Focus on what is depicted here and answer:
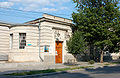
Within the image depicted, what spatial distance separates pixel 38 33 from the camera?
19.6m

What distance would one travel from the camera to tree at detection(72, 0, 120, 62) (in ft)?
64.4

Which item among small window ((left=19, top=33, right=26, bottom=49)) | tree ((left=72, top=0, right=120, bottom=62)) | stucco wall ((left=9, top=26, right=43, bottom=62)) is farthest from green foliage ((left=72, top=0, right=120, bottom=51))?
small window ((left=19, top=33, right=26, bottom=49))

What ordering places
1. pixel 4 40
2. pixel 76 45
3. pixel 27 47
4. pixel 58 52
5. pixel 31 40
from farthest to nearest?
pixel 58 52 < pixel 4 40 < pixel 31 40 < pixel 27 47 < pixel 76 45

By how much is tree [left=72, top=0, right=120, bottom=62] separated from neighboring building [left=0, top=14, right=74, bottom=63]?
146 inches

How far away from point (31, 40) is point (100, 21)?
8930 millimetres

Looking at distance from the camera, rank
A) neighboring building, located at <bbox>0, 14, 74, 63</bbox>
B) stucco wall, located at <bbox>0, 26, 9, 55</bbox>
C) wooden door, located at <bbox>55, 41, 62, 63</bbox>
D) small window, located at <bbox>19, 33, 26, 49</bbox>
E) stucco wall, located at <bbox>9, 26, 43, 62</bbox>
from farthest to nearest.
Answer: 1. wooden door, located at <bbox>55, 41, 62, 63</bbox>
2. stucco wall, located at <bbox>0, 26, 9, 55</bbox>
3. small window, located at <bbox>19, 33, 26, 49</bbox>
4. neighboring building, located at <bbox>0, 14, 74, 63</bbox>
5. stucco wall, located at <bbox>9, 26, 43, 62</bbox>

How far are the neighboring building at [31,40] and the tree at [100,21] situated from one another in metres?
3.71

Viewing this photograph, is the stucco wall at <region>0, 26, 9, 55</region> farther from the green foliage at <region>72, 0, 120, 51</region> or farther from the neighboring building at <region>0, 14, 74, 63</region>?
the green foliage at <region>72, 0, 120, 51</region>

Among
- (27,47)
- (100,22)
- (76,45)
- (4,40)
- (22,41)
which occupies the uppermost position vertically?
(100,22)

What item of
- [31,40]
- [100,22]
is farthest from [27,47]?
[100,22]

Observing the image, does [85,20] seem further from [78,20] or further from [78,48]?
[78,48]

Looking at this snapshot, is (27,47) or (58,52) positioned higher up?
(27,47)

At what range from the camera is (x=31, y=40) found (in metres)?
19.1

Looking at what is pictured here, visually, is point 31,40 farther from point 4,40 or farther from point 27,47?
point 4,40
